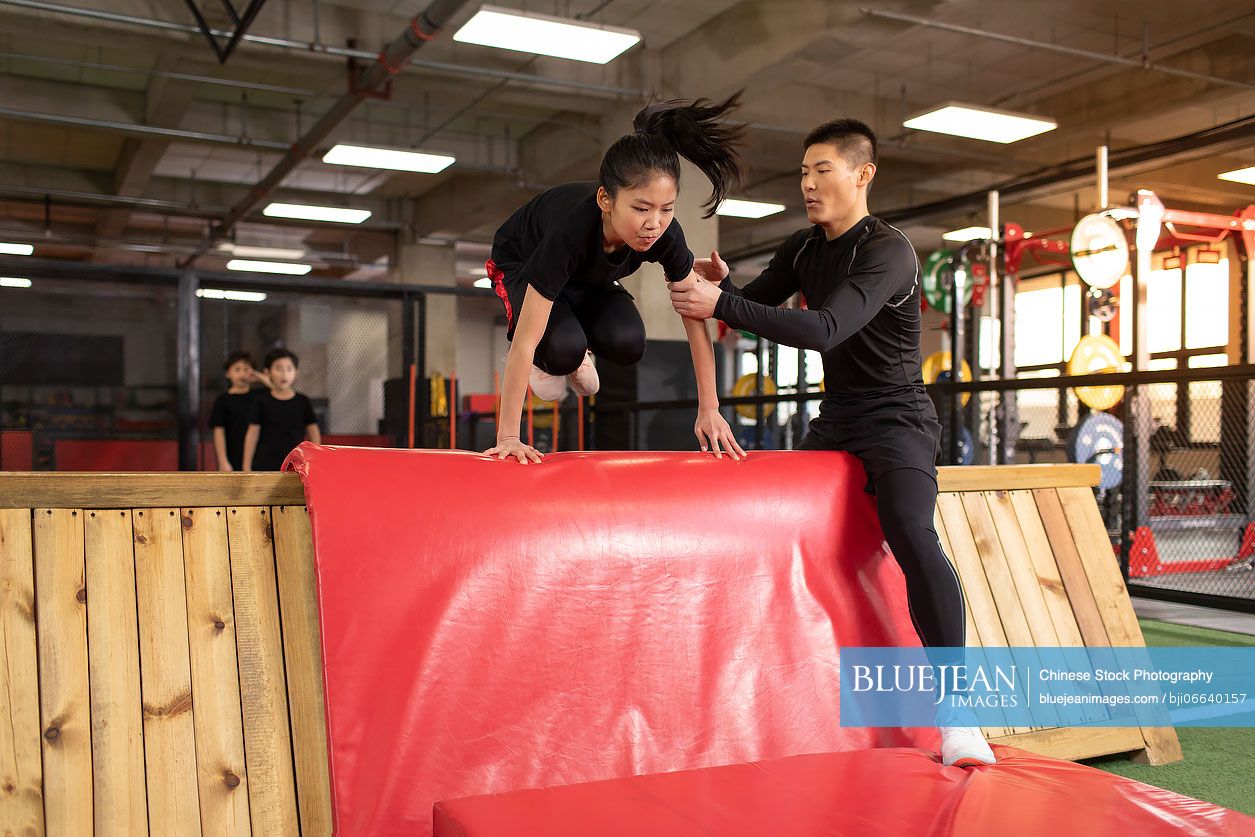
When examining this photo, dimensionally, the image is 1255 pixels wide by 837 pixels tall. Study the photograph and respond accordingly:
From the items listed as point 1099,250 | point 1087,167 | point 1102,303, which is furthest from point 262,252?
point 1099,250

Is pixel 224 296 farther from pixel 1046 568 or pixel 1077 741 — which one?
pixel 1077 741

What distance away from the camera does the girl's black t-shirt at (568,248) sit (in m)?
2.23

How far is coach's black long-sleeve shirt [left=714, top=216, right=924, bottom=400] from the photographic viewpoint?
7.10 ft

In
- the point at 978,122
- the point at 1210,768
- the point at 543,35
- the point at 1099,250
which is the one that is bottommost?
the point at 1210,768

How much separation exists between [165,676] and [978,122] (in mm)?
8319

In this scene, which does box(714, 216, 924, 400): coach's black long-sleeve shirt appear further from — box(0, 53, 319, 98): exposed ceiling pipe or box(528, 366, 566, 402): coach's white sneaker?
box(0, 53, 319, 98): exposed ceiling pipe

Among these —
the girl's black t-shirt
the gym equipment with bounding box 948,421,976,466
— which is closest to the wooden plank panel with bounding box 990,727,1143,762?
the girl's black t-shirt

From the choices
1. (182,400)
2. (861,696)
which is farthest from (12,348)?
(861,696)

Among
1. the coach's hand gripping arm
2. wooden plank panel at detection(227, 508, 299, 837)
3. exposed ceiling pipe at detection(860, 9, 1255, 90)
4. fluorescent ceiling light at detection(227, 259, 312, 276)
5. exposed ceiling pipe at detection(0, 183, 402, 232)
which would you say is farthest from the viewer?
fluorescent ceiling light at detection(227, 259, 312, 276)

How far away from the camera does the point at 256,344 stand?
6906 millimetres

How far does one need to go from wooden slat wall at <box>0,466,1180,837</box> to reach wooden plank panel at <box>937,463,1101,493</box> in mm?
1600

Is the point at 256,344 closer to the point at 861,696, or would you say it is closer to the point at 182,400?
the point at 182,400

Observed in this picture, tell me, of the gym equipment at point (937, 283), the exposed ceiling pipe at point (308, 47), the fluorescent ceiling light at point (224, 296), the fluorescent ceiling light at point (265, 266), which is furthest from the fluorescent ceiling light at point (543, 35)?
the fluorescent ceiling light at point (265, 266)

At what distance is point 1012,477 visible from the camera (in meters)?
2.75
